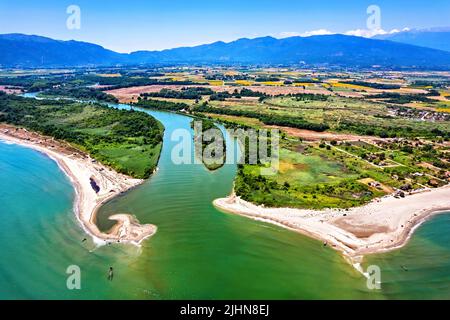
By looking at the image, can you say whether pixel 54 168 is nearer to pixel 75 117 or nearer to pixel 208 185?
pixel 208 185

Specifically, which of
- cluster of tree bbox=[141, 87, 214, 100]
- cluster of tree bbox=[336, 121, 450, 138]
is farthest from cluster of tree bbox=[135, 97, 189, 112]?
cluster of tree bbox=[336, 121, 450, 138]

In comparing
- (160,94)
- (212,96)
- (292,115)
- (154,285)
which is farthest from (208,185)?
(160,94)

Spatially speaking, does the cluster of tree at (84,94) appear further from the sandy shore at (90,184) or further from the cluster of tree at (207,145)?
the sandy shore at (90,184)

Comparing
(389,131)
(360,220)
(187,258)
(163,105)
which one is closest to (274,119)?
(389,131)

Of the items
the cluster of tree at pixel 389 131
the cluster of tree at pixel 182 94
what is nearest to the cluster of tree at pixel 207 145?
the cluster of tree at pixel 389 131

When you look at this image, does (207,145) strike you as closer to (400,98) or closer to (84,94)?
(84,94)
